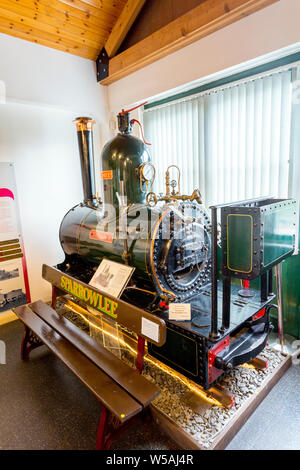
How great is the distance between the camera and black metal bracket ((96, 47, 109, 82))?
12.8 feet

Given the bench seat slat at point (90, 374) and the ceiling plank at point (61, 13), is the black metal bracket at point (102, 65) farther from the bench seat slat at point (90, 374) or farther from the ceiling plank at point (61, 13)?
the bench seat slat at point (90, 374)

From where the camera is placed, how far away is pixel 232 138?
3053 millimetres

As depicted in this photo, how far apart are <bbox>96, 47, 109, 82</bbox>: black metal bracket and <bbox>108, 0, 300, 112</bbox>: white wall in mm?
386

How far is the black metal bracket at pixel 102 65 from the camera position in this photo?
12.8ft

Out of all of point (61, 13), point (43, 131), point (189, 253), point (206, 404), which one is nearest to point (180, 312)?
point (189, 253)

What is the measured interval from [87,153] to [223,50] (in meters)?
1.71

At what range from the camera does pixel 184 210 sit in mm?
2328

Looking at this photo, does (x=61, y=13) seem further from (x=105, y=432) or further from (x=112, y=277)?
(x=105, y=432)

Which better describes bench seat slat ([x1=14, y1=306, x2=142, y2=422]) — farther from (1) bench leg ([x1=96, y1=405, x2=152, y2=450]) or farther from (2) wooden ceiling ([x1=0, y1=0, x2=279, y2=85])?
(2) wooden ceiling ([x1=0, y1=0, x2=279, y2=85])

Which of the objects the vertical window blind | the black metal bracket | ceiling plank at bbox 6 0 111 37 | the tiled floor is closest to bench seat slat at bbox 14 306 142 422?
the tiled floor

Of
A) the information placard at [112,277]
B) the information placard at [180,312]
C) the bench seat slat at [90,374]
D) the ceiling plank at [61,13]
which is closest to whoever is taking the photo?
the bench seat slat at [90,374]

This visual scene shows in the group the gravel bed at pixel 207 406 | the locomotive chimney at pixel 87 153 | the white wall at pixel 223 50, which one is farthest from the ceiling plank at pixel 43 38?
the gravel bed at pixel 207 406

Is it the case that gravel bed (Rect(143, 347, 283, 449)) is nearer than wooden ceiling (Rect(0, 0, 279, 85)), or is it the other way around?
gravel bed (Rect(143, 347, 283, 449))

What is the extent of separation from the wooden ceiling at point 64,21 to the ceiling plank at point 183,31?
39 cm
